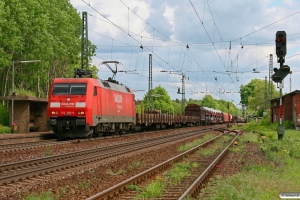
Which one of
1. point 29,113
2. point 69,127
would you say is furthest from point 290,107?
point 69,127

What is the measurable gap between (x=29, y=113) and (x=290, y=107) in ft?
97.6

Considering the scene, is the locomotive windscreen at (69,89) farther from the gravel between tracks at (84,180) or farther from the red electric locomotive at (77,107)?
the gravel between tracks at (84,180)

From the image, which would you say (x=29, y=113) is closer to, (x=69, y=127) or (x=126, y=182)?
(x=69, y=127)

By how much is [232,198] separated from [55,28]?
44.2m

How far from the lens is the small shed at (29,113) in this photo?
111ft

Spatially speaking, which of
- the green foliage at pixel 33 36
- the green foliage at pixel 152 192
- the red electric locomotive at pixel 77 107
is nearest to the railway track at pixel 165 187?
the green foliage at pixel 152 192

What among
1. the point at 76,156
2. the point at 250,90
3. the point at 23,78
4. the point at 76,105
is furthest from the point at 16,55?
the point at 250,90

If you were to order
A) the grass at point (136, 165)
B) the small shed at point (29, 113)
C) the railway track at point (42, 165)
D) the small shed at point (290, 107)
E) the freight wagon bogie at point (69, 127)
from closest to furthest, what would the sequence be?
the railway track at point (42, 165) → the grass at point (136, 165) → the freight wagon bogie at point (69, 127) → the small shed at point (29, 113) → the small shed at point (290, 107)

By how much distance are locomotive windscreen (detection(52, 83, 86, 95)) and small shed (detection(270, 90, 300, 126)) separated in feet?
86.6

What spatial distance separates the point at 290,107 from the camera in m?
52.0

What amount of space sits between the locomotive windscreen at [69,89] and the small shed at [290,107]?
26398mm

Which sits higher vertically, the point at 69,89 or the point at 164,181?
the point at 69,89

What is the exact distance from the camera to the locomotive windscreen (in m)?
26.1

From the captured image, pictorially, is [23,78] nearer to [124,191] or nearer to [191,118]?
[191,118]
